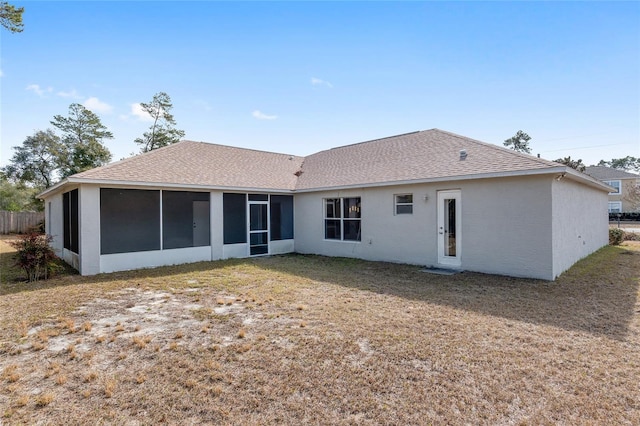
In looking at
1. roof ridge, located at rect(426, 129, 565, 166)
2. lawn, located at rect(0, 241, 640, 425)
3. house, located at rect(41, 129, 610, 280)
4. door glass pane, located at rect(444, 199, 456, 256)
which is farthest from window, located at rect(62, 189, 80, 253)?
roof ridge, located at rect(426, 129, 565, 166)

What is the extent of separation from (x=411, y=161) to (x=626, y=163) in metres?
77.2

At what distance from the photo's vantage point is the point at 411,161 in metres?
10.9

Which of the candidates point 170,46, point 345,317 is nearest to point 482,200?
point 345,317

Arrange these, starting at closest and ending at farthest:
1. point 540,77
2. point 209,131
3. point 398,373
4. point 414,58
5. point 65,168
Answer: point 398,373, point 414,58, point 540,77, point 209,131, point 65,168

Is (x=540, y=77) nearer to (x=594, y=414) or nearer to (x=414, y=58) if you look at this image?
(x=414, y=58)

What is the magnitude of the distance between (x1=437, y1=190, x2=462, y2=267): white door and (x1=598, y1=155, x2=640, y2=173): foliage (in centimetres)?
7247

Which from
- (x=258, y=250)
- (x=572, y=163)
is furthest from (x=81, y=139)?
(x=572, y=163)

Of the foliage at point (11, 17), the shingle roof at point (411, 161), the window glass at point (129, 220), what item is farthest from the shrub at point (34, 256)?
the shingle roof at point (411, 161)

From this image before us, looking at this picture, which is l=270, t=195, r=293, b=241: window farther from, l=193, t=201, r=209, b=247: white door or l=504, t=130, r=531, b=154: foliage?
l=504, t=130, r=531, b=154: foliage

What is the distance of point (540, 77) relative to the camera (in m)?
12.2

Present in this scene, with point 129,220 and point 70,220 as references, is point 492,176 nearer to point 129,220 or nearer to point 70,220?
point 129,220

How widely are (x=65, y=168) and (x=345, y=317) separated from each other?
31.5 meters

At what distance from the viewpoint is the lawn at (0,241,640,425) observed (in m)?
2.85

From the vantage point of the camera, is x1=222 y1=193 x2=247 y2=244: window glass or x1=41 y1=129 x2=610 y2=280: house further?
x1=222 y1=193 x2=247 y2=244: window glass
